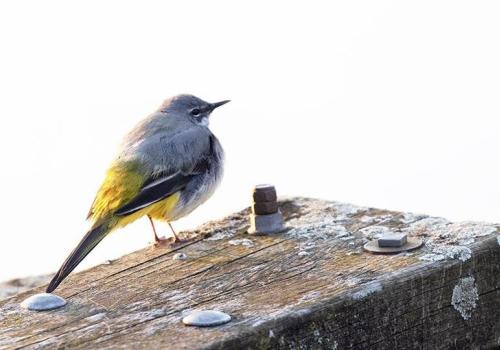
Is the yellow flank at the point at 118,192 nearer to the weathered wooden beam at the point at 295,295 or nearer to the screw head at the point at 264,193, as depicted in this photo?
the weathered wooden beam at the point at 295,295

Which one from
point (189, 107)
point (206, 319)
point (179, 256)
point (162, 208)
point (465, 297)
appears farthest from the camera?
point (189, 107)

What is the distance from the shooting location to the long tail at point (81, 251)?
4500 mm

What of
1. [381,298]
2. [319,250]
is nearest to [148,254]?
[319,250]

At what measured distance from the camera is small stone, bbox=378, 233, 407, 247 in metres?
4.42

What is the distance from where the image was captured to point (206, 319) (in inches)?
141

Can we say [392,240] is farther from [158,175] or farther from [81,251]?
[158,175]

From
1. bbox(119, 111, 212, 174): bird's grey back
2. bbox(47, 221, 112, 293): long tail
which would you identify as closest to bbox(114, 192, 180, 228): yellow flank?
bbox(119, 111, 212, 174): bird's grey back

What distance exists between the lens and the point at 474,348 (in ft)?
13.7

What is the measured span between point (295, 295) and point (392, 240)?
28.1 inches

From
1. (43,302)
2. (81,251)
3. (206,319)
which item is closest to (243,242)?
(81,251)

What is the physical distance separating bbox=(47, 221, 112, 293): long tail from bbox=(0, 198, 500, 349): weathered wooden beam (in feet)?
0.20

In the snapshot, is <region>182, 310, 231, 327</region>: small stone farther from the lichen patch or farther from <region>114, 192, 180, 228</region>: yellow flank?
<region>114, 192, 180, 228</region>: yellow flank

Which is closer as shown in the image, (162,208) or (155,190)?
(155,190)

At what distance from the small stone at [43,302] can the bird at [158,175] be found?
919mm
